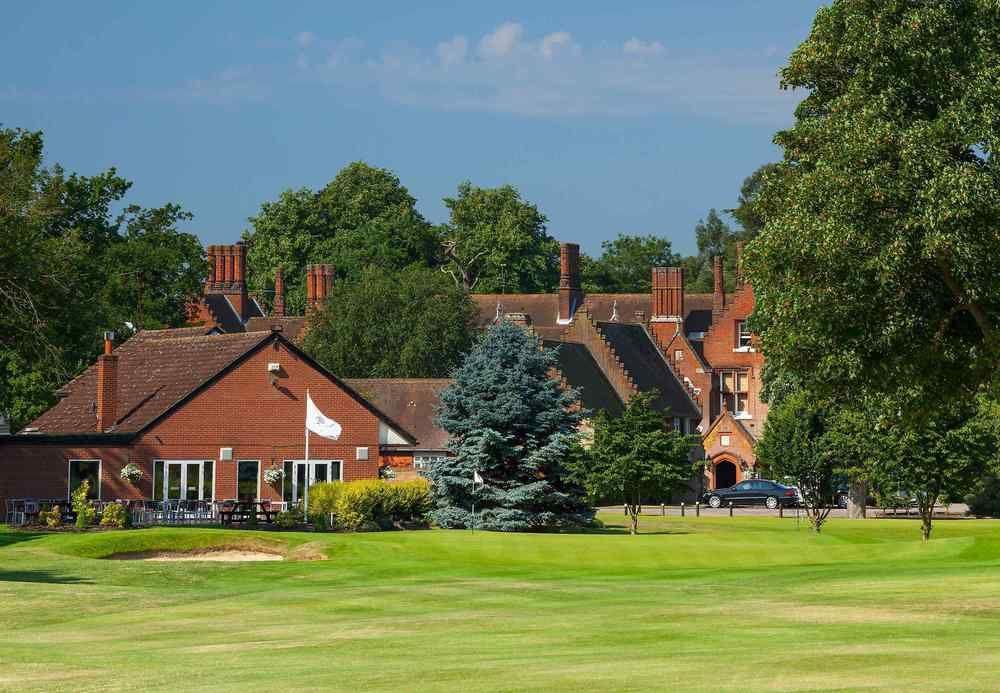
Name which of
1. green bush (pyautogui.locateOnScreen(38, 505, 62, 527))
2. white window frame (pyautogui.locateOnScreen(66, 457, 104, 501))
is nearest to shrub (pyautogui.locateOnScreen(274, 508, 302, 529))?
green bush (pyautogui.locateOnScreen(38, 505, 62, 527))

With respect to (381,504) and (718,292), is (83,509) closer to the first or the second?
(381,504)

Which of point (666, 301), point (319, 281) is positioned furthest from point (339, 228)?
point (666, 301)

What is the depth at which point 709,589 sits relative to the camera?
30.7 meters

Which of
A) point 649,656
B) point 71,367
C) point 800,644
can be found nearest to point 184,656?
point 649,656

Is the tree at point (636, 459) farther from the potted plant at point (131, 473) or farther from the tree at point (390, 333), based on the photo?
the tree at point (390, 333)

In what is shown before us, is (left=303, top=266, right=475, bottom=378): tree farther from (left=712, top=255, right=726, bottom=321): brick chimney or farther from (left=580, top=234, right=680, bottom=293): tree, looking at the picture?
(left=580, top=234, right=680, bottom=293): tree

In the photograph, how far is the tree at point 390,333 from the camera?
3656 inches

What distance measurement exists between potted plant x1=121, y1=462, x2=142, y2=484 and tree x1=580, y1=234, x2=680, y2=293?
3670 inches

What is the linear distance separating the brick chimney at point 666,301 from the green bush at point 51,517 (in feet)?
189

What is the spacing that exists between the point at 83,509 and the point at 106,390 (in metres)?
8.87

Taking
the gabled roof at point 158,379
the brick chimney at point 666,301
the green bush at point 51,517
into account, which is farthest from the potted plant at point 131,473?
the brick chimney at point 666,301

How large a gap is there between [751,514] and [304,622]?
164 ft

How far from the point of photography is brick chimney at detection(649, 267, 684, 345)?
4082 inches

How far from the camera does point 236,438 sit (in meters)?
58.1
